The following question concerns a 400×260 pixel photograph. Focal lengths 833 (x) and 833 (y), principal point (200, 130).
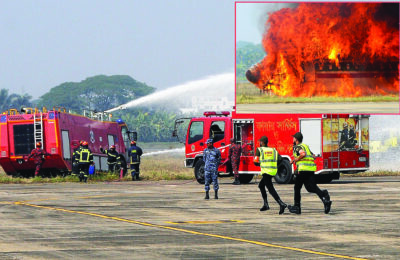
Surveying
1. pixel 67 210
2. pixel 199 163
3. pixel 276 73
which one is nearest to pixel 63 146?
pixel 199 163

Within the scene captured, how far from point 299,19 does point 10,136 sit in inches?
1002

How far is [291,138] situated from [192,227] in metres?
13.3

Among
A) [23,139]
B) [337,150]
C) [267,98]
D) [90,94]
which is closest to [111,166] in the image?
[23,139]

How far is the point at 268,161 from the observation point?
1752 cm

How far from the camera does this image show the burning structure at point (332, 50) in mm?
51750

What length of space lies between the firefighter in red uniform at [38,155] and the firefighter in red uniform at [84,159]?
1.62 metres

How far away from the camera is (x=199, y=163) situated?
2973 cm

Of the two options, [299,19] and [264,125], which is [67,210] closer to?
[264,125]

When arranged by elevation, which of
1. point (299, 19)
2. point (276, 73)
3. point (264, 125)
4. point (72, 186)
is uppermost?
point (299, 19)

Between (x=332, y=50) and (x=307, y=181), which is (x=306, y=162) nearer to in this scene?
(x=307, y=181)

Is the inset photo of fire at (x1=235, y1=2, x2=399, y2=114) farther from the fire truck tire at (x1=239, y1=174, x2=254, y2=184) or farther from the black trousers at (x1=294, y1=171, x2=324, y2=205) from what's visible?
the black trousers at (x1=294, y1=171, x2=324, y2=205)

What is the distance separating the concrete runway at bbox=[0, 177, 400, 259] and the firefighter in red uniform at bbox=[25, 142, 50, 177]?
23.6ft

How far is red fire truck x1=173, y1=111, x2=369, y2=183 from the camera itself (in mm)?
27438

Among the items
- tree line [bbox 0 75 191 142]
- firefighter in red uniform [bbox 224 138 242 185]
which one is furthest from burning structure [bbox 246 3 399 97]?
tree line [bbox 0 75 191 142]
